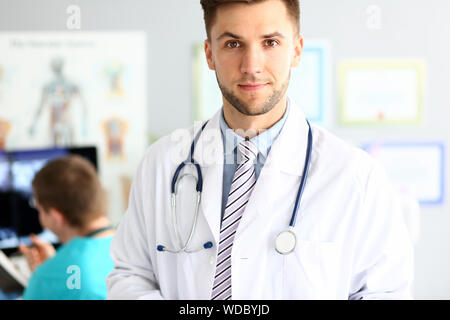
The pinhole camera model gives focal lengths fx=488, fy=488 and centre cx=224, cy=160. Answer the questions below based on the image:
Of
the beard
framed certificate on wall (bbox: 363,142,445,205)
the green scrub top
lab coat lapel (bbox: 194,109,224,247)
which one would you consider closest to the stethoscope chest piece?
lab coat lapel (bbox: 194,109,224,247)

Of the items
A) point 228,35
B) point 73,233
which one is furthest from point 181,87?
point 228,35

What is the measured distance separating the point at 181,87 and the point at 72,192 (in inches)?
18.3

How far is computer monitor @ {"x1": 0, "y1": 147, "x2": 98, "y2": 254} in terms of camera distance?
5.87 feet

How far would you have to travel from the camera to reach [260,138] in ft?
2.76

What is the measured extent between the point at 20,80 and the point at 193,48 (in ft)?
→ 1.98

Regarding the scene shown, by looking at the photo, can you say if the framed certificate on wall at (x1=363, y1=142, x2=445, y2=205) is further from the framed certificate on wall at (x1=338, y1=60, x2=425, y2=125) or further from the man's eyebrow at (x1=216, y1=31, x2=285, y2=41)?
the man's eyebrow at (x1=216, y1=31, x2=285, y2=41)

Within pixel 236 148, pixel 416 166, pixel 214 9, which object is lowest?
pixel 416 166

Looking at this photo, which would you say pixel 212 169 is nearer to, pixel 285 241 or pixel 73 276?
pixel 285 241

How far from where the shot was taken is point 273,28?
782 mm

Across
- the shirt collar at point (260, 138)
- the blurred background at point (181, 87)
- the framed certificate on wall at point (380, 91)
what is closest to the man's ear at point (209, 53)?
the shirt collar at point (260, 138)

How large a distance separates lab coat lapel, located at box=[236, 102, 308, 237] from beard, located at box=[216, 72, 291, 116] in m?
0.05

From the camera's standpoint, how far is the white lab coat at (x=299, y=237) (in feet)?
2.52

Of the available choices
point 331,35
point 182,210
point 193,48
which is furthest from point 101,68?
point 182,210
